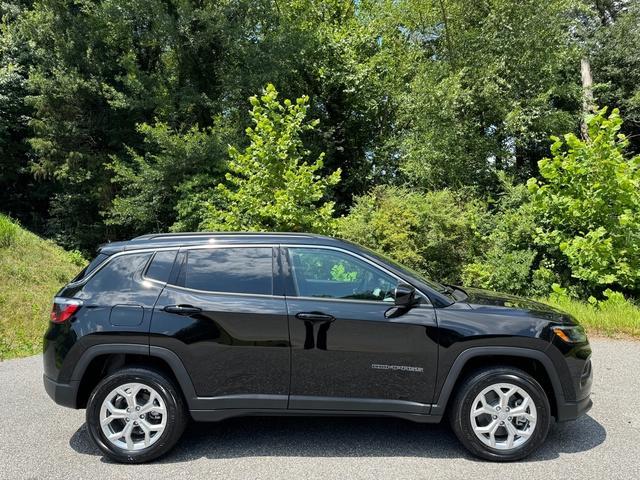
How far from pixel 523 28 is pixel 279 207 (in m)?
9.53

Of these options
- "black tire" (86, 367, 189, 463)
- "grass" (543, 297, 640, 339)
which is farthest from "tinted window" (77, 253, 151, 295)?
"grass" (543, 297, 640, 339)

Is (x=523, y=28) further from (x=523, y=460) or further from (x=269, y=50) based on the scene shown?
(x=523, y=460)

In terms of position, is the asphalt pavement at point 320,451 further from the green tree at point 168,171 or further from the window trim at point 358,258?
the green tree at point 168,171

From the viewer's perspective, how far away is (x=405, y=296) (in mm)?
3713

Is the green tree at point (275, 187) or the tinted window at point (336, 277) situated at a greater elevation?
the green tree at point (275, 187)

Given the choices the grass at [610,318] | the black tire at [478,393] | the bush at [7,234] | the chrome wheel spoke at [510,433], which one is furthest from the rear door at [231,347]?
the bush at [7,234]

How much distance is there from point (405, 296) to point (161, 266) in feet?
6.58

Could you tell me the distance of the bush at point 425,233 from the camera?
10664 millimetres

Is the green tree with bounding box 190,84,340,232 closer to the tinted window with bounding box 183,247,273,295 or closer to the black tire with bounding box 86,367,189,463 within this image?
the tinted window with bounding box 183,247,273,295

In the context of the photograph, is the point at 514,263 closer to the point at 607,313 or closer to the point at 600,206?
the point at 600,206

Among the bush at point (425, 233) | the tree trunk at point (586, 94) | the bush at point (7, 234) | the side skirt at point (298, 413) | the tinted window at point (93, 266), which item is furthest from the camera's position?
the tree trunk at point (586, 94)

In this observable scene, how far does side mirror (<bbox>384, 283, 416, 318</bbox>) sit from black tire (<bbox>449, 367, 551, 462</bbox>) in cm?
74

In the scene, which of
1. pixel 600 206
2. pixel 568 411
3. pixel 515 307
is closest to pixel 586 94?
pixel 600 206

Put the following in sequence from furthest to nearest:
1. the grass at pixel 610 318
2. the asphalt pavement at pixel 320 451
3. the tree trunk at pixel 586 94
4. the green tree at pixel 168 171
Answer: the tree trunk at pixel 586 94 → the green tree at pixel 168 171 → the grass at pixel 610 318 → the asphalt pavement at pixel 320 451
